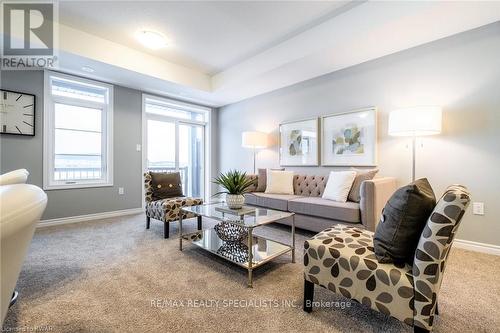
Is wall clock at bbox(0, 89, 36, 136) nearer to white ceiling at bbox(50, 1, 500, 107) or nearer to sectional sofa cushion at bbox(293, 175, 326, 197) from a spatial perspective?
white ceiling at bbox(50, 1, 500, 107)

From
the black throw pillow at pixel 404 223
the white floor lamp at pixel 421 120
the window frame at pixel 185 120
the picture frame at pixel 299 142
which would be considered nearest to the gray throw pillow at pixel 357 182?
the white floor lamp at pixel 421 120

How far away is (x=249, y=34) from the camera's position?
289 cm

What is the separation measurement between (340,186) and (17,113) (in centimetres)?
441

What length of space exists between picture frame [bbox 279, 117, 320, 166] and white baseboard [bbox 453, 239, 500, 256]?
1.91 meters

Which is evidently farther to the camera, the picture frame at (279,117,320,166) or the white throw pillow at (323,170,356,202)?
the picture frame at (279,117,320,166)

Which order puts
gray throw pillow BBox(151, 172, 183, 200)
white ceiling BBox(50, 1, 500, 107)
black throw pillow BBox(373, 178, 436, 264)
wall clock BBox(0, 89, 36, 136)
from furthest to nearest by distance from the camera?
gray throw pillow BBox(151, 172, 183, 200) → wall clock BBox(0, 89, 36, 136) → white ceiling BBox(50, 1, 500, 107) → black throw pillow BBox(373, 178, 436, 264)

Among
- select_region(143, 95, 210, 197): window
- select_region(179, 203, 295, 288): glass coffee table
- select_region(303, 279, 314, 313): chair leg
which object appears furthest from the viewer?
select_region(143, 95, 210, 197): window

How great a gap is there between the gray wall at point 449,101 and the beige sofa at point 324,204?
51 centimetres

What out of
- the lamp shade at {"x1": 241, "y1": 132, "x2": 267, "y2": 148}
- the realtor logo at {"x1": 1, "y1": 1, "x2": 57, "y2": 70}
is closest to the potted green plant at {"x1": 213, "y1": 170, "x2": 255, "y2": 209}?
the lamp shade at {"x1": 241, "y1": 132, "x2": 267, "y2": 148}

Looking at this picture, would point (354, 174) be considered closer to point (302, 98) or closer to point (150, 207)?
point (302, 98)

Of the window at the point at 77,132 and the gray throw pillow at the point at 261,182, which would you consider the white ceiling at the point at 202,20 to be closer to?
the window at the point at 77,132

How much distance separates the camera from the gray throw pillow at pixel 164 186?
3248mm

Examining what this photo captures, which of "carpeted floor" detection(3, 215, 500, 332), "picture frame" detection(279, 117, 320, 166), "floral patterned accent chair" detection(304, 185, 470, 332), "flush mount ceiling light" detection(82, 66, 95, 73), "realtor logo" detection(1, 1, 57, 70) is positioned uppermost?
"realtor logo" detection(1, 1, 57, 70)

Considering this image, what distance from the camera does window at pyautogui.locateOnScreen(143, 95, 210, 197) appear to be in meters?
4.54
